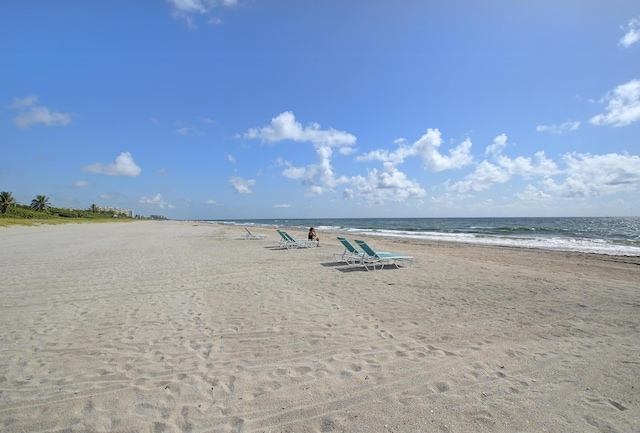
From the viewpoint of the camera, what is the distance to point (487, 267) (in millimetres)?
10547

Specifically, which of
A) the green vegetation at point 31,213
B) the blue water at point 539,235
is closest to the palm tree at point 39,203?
the green vegetation at point 31,213

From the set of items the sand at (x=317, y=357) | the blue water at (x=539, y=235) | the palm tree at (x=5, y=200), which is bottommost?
the sand at (x=317, y=357)

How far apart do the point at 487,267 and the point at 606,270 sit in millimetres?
4086

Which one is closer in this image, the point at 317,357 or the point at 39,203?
the point at 317,357

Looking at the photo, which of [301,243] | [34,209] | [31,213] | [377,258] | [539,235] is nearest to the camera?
[377,258]

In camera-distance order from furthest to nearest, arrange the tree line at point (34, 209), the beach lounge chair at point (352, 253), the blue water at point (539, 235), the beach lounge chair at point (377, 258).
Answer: the tree line at point (34, 209), the blue water at point (539, 235), the beach lounge chair at point (352, 253), the beach lounge chair at point (377, 258)

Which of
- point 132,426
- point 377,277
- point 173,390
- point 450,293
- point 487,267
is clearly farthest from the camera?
point 487,267

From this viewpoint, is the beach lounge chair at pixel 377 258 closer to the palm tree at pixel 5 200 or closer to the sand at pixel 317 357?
the sand at pixel 317 357

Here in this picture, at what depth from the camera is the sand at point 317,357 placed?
2.76m

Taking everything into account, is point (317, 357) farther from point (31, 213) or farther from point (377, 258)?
point (31, 213)

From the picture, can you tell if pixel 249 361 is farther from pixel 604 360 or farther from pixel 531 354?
pixel 604 360

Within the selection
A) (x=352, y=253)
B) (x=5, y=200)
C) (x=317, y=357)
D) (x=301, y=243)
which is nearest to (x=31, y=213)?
(x=5, y=200)

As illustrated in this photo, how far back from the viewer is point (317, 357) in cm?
386

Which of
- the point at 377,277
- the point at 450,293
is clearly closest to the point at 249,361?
the point at 450,293
